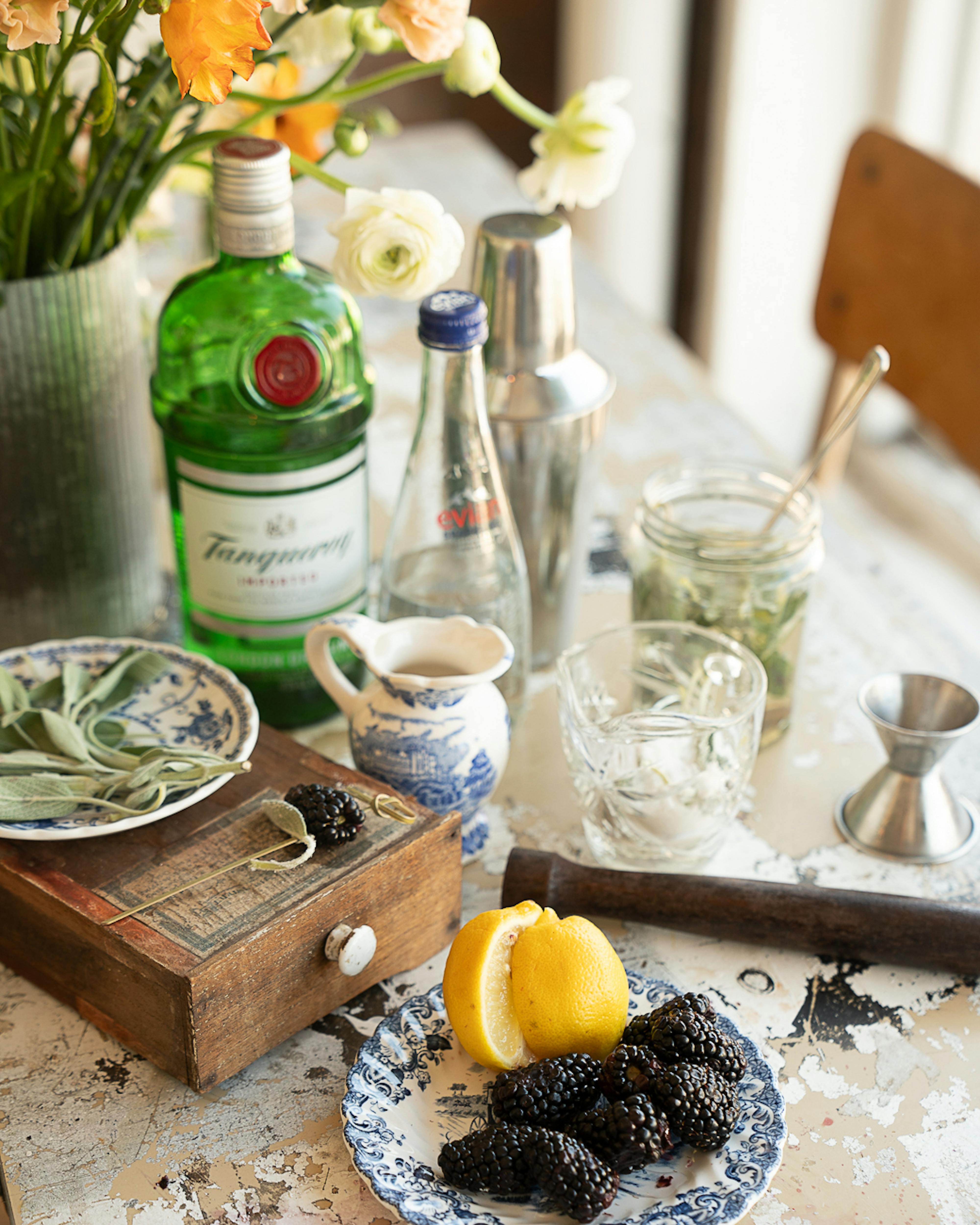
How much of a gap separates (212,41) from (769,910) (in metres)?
0.49

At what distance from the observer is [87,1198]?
21.7 inches

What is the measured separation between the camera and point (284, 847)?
0.63 meters

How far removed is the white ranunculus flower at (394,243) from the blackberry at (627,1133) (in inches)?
16.8

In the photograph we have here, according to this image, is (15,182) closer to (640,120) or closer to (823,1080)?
(823,1080)

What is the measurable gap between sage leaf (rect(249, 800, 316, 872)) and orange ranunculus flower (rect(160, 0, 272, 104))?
33cm

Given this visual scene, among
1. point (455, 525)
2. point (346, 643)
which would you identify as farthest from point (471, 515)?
point (346, 643)

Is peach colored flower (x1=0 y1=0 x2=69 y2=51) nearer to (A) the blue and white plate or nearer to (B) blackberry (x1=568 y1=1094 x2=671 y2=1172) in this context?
(A) the blue and white plate

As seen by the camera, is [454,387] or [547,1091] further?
[454,387]

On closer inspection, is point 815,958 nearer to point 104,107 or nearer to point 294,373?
point 294,373

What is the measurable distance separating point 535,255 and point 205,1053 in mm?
479

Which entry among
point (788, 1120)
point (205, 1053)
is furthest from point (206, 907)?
point (788, 1120)

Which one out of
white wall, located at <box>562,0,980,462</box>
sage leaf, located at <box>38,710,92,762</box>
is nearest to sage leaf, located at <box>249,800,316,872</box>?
sage leaf, located at <box>38,710,92,762</box>

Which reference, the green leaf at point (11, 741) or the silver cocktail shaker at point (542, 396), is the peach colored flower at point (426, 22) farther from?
the green leaf at point (11, 741)

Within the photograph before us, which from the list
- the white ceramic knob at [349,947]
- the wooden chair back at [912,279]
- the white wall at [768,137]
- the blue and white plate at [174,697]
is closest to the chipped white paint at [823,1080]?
the white ceramic knob at [349,947]
